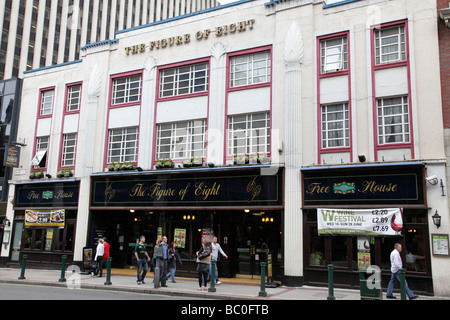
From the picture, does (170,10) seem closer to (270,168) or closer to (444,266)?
(270,168)

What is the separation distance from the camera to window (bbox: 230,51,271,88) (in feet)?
61.2

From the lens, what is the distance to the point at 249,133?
18469 millimetres

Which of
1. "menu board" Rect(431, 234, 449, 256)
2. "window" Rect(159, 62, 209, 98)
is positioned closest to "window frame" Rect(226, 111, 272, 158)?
"window" Rect(159, 62, 209, 98)

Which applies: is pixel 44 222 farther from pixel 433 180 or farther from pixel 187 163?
pixel 433 180

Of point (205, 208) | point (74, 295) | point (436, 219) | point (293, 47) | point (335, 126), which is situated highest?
point (293, 47)

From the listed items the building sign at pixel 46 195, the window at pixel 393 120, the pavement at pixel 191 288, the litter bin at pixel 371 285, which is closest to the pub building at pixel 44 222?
the building sign at pixel 46 195

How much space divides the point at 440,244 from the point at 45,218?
19142mm

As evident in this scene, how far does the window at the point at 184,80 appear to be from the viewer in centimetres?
2009

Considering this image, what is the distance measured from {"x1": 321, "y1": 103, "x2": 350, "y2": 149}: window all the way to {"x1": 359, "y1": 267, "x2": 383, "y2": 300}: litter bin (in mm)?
6724

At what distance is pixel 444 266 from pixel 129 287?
1094 cm

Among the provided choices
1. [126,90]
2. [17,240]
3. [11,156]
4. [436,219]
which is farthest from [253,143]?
[17,240]

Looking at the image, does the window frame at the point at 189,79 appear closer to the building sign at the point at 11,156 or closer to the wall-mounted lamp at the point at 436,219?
the building sign at the point at 11,156

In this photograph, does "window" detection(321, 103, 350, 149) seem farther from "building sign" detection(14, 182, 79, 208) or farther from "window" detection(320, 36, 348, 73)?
"building sign" detection(14, 182, 79, 208)

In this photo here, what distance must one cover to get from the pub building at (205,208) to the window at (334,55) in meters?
4.79
